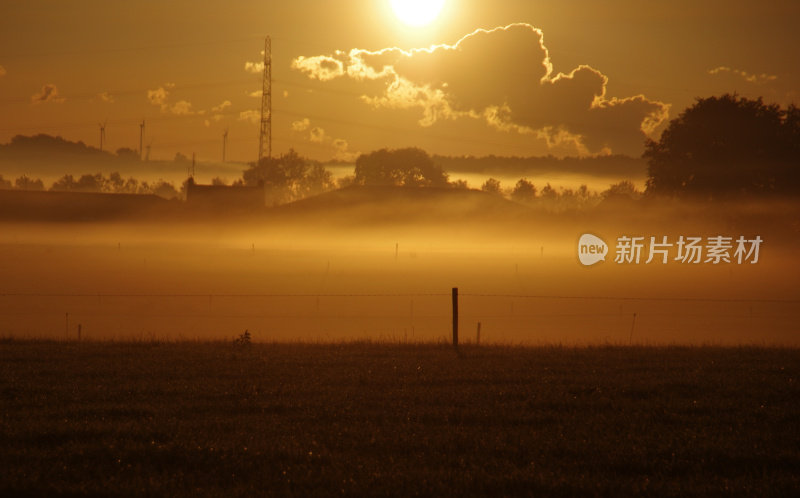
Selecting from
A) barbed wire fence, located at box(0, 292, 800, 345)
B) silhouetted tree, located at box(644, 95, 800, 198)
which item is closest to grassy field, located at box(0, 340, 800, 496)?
barbed wire fence, located at box(0, 292, 800, 345)

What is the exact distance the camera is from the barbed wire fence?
126ft

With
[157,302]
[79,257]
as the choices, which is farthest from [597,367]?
[79,257]

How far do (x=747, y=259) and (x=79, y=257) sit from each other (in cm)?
6150

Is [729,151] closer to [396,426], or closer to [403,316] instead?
[403,316]

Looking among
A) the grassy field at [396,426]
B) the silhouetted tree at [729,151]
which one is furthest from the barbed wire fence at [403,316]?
the grassy field at [396,426]

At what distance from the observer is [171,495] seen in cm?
831

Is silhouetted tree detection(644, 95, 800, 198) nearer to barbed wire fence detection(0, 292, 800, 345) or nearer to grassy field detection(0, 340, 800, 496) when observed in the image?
barbed wire fence detection(0, 292, 800, 345)

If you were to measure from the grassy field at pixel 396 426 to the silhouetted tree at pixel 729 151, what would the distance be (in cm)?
4337

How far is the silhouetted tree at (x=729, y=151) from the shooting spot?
57.2 metres

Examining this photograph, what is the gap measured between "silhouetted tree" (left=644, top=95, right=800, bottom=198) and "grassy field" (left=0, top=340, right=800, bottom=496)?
4337 centimetres

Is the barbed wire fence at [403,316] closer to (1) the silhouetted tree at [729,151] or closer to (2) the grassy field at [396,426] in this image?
(1) the silhouetted tree at [729,151]

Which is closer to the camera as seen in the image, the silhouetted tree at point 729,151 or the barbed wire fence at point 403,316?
the barbed wire fence at point 403,316

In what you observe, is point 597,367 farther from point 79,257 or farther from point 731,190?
point 79,257

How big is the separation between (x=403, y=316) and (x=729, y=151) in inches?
1066
